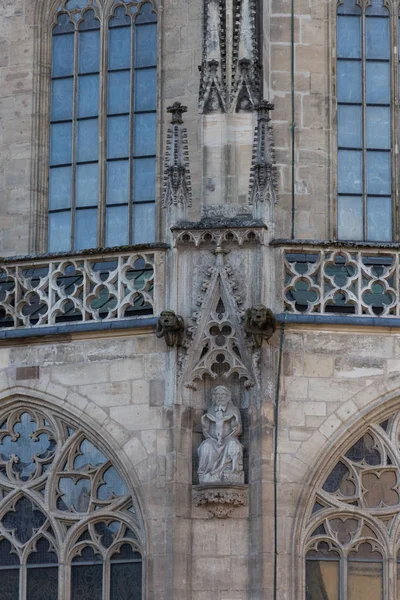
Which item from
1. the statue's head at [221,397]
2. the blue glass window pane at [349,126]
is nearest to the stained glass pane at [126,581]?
the statue's head at [221,397]

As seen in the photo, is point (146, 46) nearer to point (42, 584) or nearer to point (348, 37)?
point (348, 37)

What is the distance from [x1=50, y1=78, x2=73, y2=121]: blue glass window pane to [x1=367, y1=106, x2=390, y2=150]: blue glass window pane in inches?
145

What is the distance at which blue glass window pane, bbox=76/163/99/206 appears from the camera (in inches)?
1109

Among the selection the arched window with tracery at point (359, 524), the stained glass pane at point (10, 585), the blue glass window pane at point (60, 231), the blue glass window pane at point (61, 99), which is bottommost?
the stained glass pane at point (10, 585)

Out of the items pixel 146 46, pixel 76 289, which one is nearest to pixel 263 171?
pixel 76 289

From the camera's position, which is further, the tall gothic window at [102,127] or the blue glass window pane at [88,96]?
the blue glass window pane at [88,96]

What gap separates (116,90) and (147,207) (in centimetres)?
158

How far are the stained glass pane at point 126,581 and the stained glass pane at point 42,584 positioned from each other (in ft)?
2.19

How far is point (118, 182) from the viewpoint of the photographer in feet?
92.3

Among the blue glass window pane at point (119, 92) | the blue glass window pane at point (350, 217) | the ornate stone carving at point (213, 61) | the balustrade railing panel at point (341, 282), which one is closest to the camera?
the balustrade railing panel at point (341, 282)

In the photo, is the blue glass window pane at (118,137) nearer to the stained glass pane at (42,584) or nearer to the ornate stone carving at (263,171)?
the ornate stone carving at (263,171)

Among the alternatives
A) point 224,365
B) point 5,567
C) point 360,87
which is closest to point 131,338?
point 224,365

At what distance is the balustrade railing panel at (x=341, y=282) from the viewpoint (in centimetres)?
2531

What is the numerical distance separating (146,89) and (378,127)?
2.86 metres
